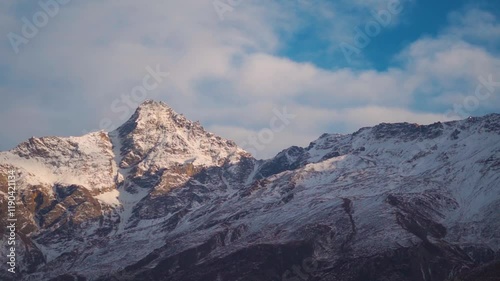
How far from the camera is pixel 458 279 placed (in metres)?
182

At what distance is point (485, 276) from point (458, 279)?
705 centimetres

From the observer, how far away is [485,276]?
183000mm
